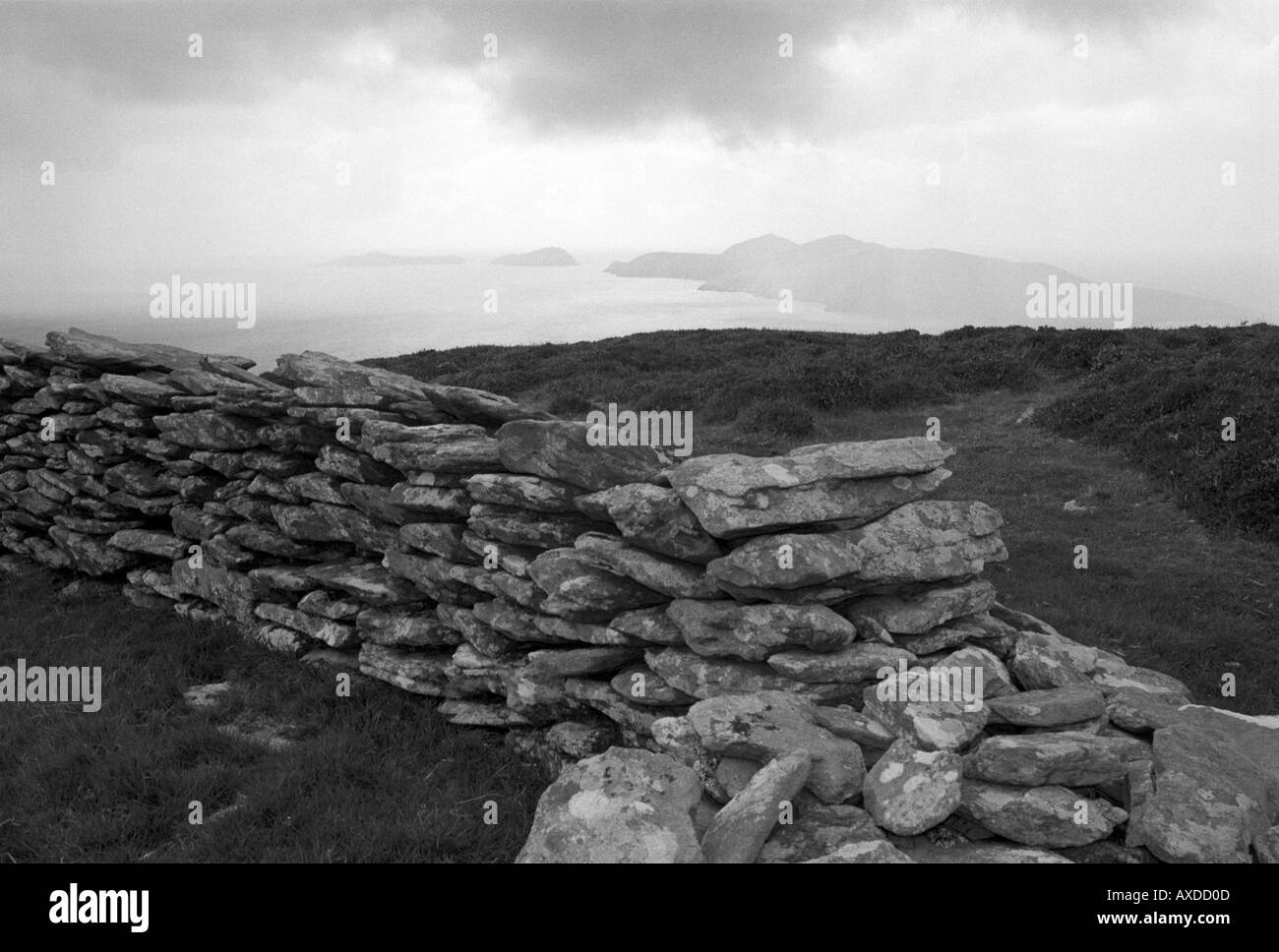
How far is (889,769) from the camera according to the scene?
578 cm

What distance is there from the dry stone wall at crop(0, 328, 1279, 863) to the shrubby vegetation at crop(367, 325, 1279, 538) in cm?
916

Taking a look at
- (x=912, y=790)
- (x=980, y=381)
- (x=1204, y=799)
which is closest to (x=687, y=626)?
(x=912, y=790)

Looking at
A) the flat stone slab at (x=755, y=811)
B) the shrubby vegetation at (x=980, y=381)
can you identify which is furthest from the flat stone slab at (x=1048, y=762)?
the shrubby vegetation at (x=980, y=381)

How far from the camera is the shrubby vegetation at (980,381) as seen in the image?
15.9m

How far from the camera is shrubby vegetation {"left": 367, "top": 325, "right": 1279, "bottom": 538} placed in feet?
52.1

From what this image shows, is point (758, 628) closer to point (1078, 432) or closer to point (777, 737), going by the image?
point (777, 737)

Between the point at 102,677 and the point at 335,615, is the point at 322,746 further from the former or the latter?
the point at 102,677

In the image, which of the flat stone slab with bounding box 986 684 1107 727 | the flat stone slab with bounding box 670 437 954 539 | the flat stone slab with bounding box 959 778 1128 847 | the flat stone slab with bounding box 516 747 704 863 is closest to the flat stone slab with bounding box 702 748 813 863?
the flat stone slab with bounding box 516 747 704 863

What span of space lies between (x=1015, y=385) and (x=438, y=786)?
71.2 feet

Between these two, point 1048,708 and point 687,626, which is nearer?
point 1048,708

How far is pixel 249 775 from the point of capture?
7.20 m

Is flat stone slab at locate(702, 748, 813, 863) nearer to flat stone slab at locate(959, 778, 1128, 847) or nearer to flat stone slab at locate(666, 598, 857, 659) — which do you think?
flat stone slab at locate(959, 778, 1128, 847)

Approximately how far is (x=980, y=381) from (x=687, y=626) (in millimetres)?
20324
